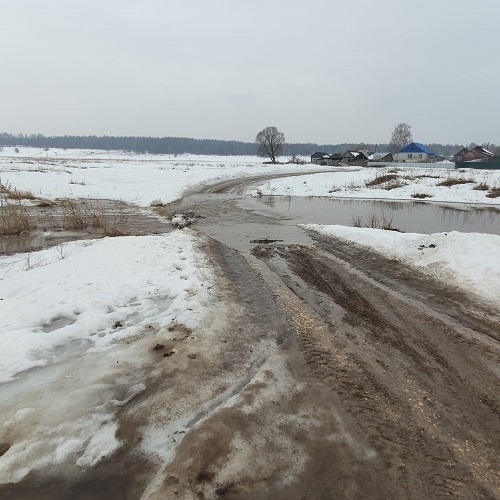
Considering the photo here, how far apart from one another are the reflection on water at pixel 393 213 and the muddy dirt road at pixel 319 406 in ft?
32.9

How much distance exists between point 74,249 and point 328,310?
7.51 meters

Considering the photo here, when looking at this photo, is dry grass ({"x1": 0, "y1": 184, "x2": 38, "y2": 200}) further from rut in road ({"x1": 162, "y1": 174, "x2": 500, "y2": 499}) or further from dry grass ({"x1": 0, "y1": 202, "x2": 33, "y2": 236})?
rut in road ({"x1": 162, "y1": 174, "x2": 500, "y2": 499})

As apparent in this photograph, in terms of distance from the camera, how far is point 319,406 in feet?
12.6

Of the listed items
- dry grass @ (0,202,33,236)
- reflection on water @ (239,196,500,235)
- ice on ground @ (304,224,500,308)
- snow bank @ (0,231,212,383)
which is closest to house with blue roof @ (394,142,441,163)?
reflection on water @ (239,196,500,235)

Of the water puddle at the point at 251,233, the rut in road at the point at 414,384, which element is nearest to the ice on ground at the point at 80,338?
the rut in road at the point at 414,384

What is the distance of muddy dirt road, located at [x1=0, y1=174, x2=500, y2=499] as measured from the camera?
116 inches

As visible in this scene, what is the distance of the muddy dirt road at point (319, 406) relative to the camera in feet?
9.63

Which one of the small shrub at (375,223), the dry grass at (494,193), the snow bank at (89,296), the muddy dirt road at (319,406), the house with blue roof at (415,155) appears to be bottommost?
the muddy dirt road at (319,406)

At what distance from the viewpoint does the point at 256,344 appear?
518 centimetres

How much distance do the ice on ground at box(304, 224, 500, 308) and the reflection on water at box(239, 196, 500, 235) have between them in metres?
4.84

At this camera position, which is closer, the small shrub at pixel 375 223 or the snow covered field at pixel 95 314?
the snow covered field at pixel 95 314

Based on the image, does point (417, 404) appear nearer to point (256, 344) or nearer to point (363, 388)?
point (363, 388)

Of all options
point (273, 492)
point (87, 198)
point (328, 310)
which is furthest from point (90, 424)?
point (87, 198)

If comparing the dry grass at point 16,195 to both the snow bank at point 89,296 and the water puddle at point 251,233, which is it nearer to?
the water puddle at point 251,233
